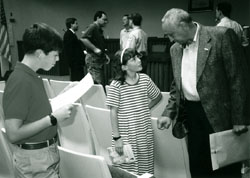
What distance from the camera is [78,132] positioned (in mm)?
2363

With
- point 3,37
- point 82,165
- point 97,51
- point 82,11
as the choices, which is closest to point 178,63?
point 82,165

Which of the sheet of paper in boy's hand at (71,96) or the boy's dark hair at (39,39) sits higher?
the boy's dark hair at (39,39)

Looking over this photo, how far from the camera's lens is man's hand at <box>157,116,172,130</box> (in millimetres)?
1995

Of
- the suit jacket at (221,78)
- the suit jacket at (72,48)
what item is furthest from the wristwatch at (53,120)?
the suit jacket at (72,48)

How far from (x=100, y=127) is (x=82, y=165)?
985 millimetres

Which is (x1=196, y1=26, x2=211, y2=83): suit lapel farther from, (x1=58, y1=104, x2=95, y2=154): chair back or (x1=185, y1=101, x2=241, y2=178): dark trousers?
(x1=58, y1=104, x2=95, y2=154): chair back

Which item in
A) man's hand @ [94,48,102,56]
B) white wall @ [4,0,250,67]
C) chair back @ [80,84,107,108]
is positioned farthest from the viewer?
white wall @ [4,0,250,67]

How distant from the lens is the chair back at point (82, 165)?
1230 millimetres

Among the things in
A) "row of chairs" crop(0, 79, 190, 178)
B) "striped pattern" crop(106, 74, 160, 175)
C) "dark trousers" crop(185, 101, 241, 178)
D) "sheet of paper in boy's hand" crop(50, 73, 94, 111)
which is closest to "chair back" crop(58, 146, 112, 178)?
"row of chairs" crop(0, 79, 190, 178)

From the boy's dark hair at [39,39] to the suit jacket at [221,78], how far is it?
0.90 metres

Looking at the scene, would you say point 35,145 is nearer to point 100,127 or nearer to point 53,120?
point 53,120

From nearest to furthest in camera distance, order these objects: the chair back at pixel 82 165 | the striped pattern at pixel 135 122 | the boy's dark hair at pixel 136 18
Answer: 1. the chair back at pixel 82 165
2. the striped pattern at pixel 135 122
3. the boy's dark hair at pixel 136 18

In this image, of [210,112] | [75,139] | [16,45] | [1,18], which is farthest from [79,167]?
[16,45]

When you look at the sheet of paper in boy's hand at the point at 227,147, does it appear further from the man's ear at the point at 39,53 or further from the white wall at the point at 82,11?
the white wall at the point at 82,11
